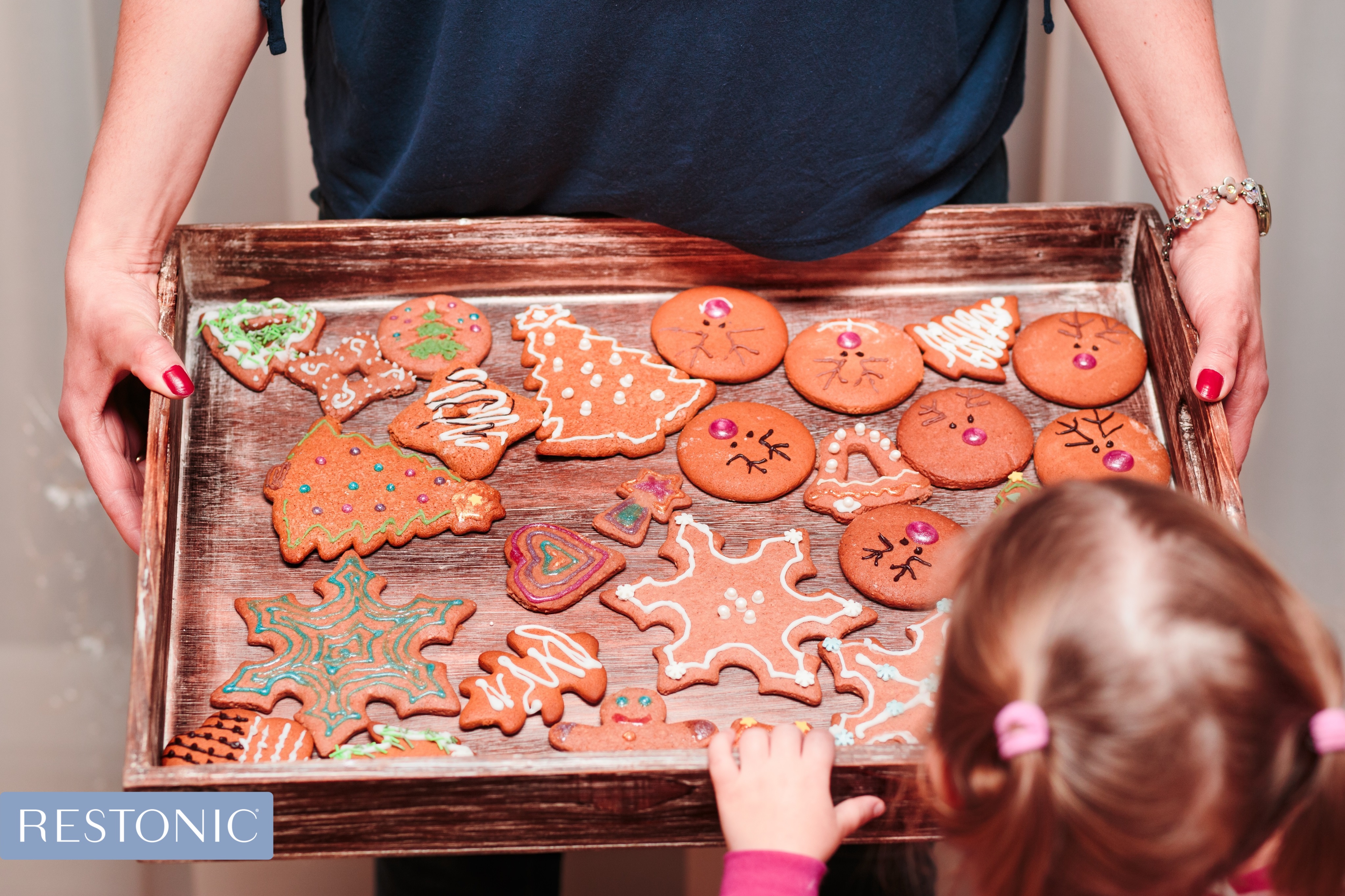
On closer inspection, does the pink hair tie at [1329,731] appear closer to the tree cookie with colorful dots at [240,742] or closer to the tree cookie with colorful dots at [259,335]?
the tree cookie with colorful dots at [240,742]

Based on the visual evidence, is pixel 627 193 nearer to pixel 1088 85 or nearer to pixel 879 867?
pixel 879 867

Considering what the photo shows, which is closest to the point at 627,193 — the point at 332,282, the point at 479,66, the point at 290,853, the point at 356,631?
the point at 479,66

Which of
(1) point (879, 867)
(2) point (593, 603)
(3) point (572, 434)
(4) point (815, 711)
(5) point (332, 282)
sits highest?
(5) point (332, 282)

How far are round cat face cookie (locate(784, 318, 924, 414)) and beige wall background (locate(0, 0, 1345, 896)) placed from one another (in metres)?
0.69

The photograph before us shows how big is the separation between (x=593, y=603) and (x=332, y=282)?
0.48 metres

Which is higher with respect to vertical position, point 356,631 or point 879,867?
point 356,631

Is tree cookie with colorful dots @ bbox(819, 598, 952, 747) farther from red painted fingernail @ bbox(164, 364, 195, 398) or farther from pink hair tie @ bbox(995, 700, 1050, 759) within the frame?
red painted fingernail @ bbox(164, 364, 195, 398)

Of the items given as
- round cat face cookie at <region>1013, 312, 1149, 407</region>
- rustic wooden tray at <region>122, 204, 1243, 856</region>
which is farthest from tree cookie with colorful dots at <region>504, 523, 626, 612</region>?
round cat face cookie at <region>1013, 312, 1149, 407</region>

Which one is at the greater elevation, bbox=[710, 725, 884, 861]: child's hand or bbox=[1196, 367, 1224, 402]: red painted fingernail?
bbox=[1196, 367, 1224, 402]: red painted fingernail

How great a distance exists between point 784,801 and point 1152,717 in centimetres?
26

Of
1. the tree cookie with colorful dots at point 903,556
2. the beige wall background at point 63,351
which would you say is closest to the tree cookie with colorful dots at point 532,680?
the tree cookie with colorful dots at point 903,556

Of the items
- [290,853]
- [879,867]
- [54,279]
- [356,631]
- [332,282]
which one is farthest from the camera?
[54,279]

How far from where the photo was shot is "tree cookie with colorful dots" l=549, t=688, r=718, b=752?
0.85 metres

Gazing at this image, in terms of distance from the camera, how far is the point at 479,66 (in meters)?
1.01
